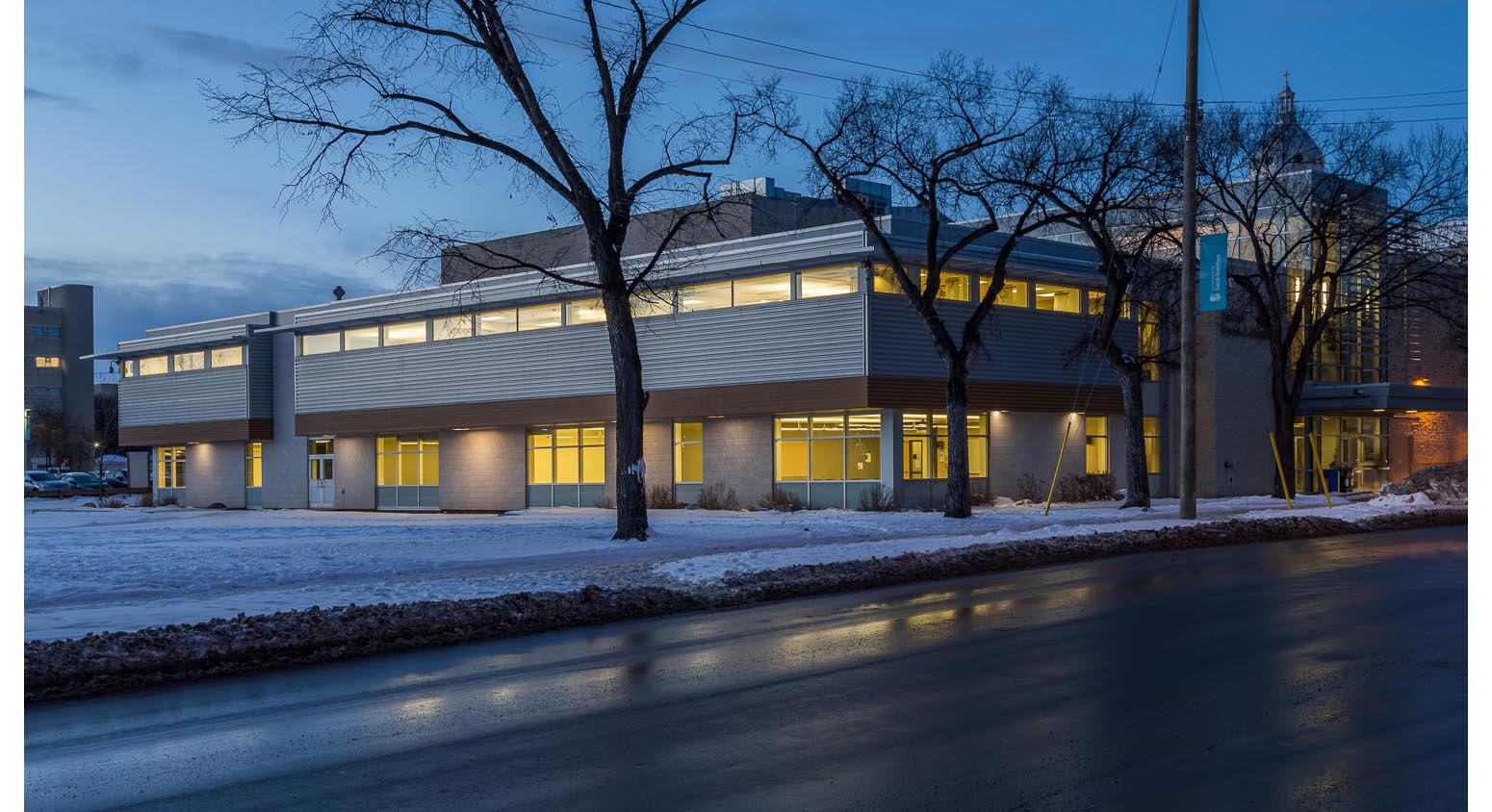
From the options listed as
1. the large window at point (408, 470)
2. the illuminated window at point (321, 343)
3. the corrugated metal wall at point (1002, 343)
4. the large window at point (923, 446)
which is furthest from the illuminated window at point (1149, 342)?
the illuminated window at point (321, 343)

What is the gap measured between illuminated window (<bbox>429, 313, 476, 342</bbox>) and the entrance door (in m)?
8.67

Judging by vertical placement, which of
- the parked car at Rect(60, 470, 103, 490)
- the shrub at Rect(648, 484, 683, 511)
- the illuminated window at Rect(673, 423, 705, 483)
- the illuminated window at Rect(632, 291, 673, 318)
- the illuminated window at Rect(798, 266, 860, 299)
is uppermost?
the illuminated window at Rect(798, 266, 860, 299)

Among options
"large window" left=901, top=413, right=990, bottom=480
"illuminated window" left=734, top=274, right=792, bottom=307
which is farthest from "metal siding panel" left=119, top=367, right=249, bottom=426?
"large window" left=901, top=413, right=990, bottom=480

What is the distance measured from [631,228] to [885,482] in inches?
720

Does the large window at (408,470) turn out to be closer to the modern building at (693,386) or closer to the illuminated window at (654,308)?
the modern building at (693,386)

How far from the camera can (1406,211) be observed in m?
38.0

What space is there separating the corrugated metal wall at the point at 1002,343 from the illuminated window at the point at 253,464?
30501mm

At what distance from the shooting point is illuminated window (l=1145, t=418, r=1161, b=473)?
42875 millimetres

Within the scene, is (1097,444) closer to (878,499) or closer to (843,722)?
(878,499)

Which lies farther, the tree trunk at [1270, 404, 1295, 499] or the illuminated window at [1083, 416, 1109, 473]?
the illuminated window at [1083, 416, 1109, 473]

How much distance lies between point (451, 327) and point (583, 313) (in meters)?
6.28

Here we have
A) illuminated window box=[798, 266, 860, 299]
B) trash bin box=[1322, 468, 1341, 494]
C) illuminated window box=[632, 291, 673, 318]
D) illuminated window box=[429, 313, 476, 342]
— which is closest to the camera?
illuminated window box=[798, 266, 860, 299]

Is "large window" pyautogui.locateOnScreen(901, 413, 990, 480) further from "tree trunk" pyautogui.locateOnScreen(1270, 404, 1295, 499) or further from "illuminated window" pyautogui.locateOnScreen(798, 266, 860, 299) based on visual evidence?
"tree trunk" pyautogui.locateOnScreen(1270, 404, 1295, 499)

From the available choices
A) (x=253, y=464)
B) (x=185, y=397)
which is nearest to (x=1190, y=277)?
(x=253, y=464)
